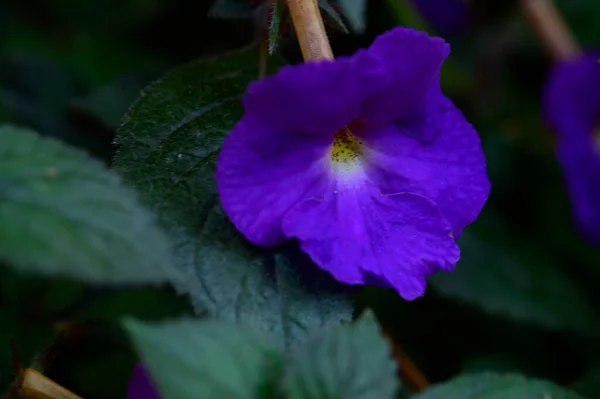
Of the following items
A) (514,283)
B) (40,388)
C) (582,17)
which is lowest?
(514,283)

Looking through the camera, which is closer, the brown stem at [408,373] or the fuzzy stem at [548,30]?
the brown stem at [408,373]

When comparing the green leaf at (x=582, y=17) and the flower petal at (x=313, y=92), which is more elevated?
the flower petal at (x=313, y=92)

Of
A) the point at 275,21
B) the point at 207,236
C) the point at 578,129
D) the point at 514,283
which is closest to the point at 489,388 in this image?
the point at 207,236

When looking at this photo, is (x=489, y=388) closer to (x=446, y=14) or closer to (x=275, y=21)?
Result: (x=275, y=21)

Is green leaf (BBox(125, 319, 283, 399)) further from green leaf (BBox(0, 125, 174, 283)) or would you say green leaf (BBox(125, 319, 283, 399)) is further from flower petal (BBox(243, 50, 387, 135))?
flower petal (BBox(243, 50, 387, 135))

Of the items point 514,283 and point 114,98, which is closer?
point 114,98

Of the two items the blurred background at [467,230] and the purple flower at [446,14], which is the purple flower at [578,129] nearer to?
the blurred background at [467,230]

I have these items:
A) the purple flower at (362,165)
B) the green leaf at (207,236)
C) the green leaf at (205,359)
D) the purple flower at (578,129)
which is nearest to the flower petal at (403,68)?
the purple flower at (362,165)
